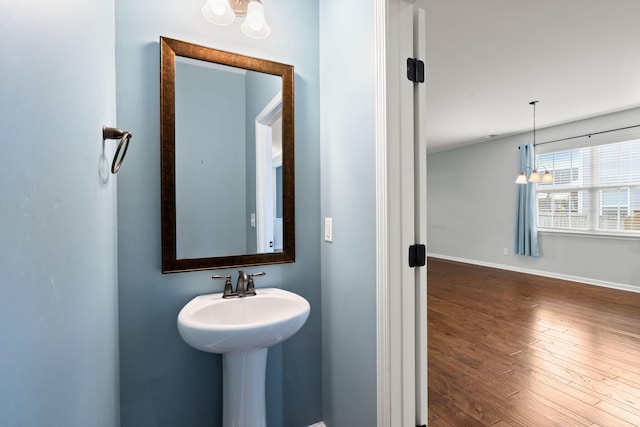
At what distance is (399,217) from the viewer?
1107 millimetres

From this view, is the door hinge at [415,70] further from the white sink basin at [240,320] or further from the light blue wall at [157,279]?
the white sink basin at [240,320]

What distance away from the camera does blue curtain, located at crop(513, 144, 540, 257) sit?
5.30m

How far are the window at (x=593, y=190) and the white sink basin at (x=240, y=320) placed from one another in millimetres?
5562

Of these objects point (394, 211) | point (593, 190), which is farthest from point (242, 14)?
point (593, 190)

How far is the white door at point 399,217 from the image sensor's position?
3.58ft

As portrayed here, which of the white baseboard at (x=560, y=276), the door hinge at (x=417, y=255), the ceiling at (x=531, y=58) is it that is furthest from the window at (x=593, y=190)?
the door hinge at (x=417, y=255)

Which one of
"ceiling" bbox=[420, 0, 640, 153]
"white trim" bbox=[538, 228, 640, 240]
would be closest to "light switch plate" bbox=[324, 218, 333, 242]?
"ceiling" bbox=[420, 0, 640, 153]

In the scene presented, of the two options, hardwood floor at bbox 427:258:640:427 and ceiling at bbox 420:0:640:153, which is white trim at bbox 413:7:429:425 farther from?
ceiling at bbox 420:0:640:153

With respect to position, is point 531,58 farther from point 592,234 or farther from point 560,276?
point 560,276

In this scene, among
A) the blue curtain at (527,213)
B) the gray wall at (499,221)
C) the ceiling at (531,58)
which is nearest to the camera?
the ceiling at (531,58)

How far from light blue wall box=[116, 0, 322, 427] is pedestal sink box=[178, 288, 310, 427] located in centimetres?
13

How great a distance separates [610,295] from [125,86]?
5917 mm

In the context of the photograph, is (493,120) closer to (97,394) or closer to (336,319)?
(336,319)

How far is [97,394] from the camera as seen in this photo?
791mm
